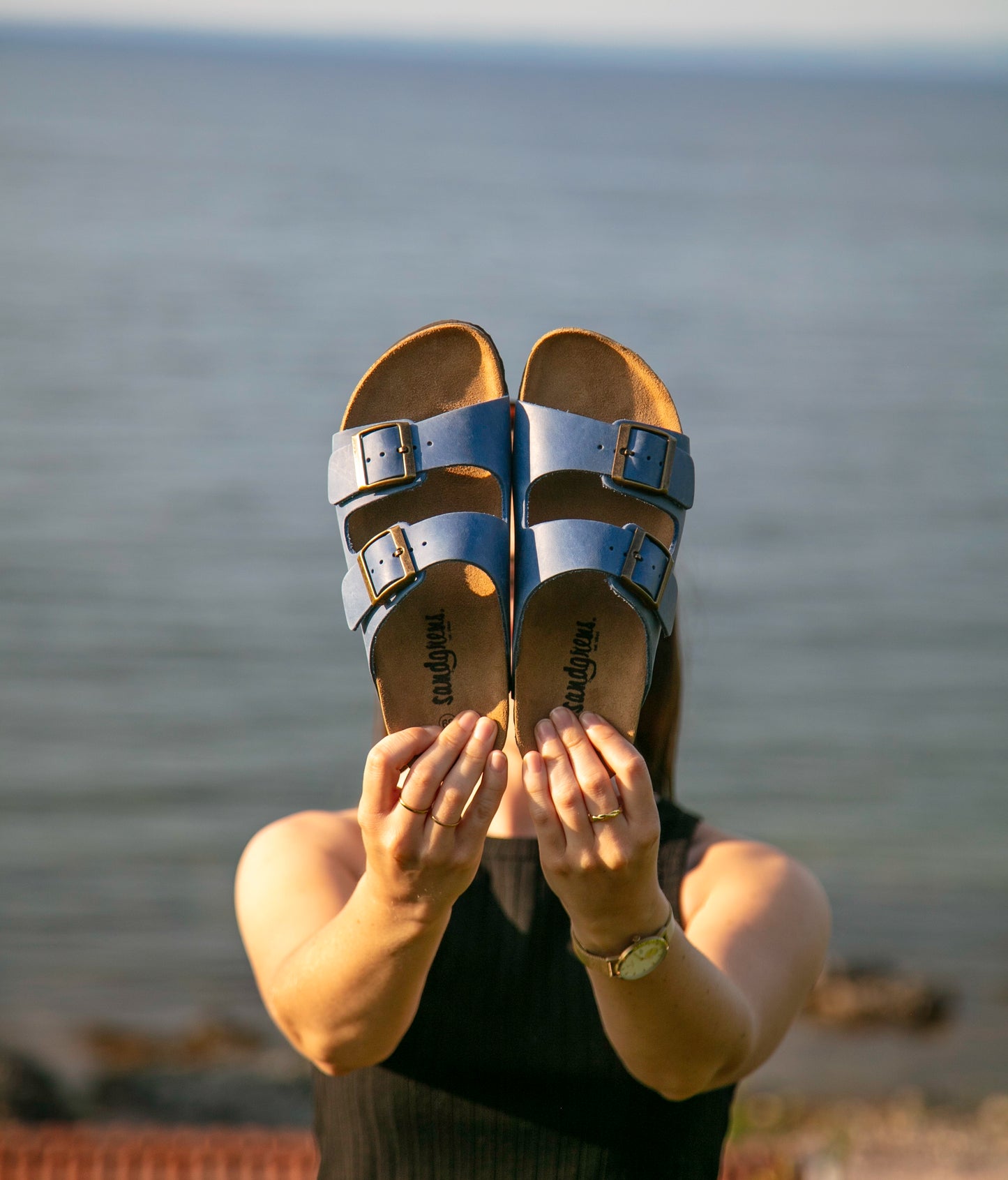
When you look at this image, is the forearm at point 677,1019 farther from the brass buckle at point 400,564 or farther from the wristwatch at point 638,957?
the brass buckle at point 400,564

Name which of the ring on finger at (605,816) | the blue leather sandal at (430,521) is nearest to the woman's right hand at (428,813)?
the ring on finger at (605,816)

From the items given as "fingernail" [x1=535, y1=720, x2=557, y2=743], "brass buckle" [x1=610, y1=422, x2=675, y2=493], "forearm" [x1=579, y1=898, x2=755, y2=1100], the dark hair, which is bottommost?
"forearm" [x1=579, y1=898, x2=755, y2=1100]

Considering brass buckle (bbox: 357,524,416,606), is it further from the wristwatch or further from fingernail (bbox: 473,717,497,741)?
the wristwatch

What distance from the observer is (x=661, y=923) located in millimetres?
1648

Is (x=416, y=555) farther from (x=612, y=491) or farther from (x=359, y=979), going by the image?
(x=359, y=979)

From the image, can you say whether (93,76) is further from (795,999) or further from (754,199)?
(795,999)

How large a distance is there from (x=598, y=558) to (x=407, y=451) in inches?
15.2

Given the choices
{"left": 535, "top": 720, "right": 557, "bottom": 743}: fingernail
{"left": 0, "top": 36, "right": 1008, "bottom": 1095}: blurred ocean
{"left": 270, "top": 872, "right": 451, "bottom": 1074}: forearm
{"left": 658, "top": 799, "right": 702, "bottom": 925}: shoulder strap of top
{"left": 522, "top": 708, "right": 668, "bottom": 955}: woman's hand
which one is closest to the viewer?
{"left": 522, "top": 708, "right": 668, "bottom": 955}: woman's hand

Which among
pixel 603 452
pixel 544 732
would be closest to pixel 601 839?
pixel 544 732

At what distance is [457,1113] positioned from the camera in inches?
80.1

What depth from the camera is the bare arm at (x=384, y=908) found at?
1579 mm

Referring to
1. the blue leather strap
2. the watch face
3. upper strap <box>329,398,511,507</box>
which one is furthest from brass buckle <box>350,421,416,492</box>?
the watch face

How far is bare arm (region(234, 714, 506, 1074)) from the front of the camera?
1.58m

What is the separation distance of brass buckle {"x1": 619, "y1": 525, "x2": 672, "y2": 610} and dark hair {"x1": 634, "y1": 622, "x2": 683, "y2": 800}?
0.45ft
